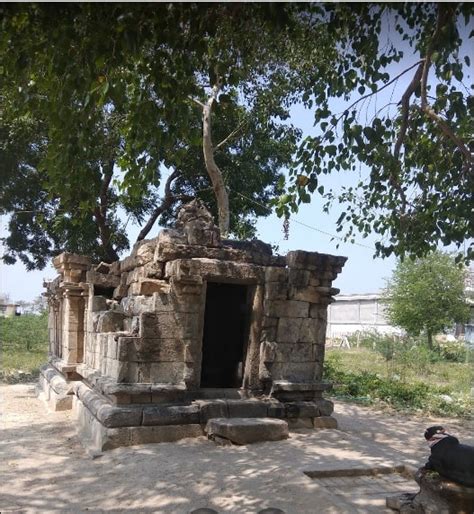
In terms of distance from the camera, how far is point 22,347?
878 inches

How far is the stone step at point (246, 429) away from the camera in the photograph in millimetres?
6430

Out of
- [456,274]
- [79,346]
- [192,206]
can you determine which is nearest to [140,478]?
[192,206]

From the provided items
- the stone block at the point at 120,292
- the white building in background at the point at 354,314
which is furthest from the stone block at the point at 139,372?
the white building in background at the point at 354,314

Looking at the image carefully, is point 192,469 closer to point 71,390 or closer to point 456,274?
point 71,390

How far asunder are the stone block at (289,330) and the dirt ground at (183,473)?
1328 mm

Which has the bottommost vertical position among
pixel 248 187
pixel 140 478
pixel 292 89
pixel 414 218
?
pixel 140 478

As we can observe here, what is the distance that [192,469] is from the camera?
5.50 metres

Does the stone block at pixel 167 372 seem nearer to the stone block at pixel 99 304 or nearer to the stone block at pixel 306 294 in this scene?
the stone block at pixel 306 294

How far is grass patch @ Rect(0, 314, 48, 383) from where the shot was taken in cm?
1590

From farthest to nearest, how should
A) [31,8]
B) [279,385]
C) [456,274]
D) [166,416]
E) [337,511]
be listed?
1. [456,274]
2. [279,385]
3. [166,416]
4. [337,511]
5. [31,8]

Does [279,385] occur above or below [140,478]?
above

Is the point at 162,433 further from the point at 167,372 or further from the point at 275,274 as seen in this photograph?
the point at 275,274

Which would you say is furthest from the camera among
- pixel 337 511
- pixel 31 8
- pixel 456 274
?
pixel 456 274

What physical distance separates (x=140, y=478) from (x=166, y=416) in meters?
1.38
